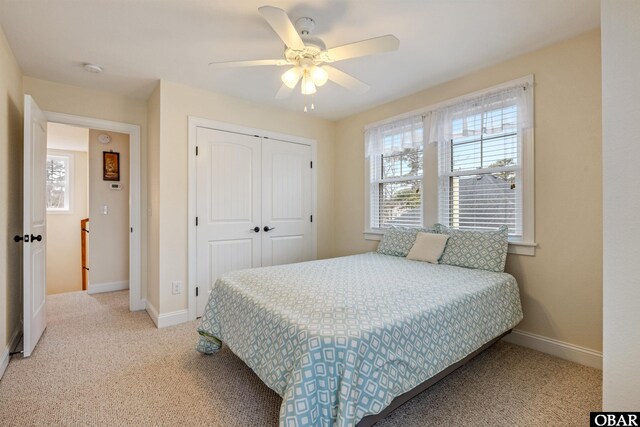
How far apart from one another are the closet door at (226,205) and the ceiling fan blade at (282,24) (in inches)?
70.4

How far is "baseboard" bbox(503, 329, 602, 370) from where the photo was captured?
2158mm

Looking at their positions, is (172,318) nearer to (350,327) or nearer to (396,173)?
(350,327)

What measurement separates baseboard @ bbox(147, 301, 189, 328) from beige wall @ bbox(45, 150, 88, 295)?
3.69m

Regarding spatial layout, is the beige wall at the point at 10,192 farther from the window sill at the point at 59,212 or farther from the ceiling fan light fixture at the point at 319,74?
the window sill at the point at 59,212

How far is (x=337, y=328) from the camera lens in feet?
4.34

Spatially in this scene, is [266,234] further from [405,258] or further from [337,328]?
[337,328]

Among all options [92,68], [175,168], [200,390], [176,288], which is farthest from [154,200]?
[200,390]

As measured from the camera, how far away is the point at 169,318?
2.98 meters

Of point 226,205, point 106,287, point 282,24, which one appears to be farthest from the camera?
point 106,287

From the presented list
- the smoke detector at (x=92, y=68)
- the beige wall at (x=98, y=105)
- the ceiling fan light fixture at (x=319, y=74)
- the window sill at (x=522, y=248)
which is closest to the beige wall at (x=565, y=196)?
the window sill at (x=522, y=248)

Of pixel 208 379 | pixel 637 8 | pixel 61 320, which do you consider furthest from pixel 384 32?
pixel 61 320

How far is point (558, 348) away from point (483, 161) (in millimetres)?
1621

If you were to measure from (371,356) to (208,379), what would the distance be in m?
→ 1.29

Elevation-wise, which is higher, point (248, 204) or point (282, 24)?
point (282, 24)
